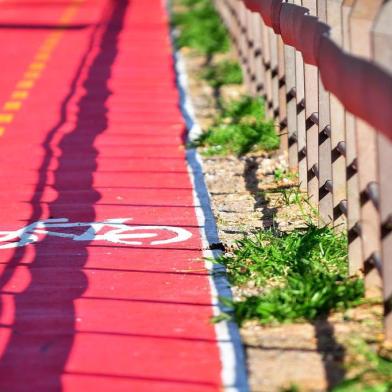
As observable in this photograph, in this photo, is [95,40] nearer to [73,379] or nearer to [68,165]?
[68,165]

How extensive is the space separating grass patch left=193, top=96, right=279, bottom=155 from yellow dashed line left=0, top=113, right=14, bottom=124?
2178mm

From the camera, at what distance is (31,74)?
2009 cm

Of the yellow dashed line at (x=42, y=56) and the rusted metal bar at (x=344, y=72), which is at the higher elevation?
the rusted metal bar at (x=344, y=72)

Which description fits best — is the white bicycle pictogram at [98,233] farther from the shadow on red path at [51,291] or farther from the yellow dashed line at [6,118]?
the yellow dashed line at [6,118]

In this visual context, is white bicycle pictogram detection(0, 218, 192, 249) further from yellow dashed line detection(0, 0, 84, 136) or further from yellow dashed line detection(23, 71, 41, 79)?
yellow dashed line detection(23, 71, 41, 79)

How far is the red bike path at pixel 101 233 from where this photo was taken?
7.17 meters

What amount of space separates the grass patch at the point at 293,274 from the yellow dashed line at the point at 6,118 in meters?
6.38

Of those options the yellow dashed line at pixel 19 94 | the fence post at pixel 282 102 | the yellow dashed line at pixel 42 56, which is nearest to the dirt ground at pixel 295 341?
the fence post at pixel 282 102

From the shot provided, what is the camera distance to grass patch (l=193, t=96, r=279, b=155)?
14023 millimetres

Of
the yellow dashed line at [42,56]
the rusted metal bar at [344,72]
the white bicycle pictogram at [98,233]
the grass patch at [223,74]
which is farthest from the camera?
the yellow dashed line at [42,56]

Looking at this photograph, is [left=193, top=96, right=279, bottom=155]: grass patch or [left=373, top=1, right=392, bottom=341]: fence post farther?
[left=193, top=96, right=279, bottom=155]: grass patch

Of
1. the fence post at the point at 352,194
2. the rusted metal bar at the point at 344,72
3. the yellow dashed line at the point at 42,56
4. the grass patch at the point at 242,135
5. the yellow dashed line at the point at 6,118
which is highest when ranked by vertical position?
the rusted metal bar at the point at 344,72

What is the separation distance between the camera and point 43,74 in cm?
2000

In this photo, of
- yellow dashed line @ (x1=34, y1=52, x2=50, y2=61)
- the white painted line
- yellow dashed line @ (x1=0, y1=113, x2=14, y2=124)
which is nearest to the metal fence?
the white painted line
